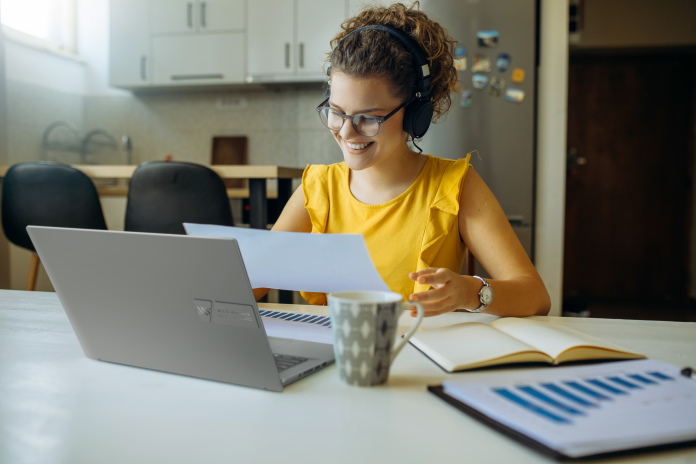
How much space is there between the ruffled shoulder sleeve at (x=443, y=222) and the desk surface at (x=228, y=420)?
56 centimetres

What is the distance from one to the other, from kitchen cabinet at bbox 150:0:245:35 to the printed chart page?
10.8 feet

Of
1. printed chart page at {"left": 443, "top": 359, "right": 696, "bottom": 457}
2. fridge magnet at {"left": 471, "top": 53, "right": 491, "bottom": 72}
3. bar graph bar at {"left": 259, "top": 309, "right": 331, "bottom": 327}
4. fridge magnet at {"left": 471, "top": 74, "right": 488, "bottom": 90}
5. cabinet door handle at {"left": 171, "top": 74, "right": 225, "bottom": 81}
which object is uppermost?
→ cabinet door handle at {"left": 171, "top": 74, "right": 225, "bottom": 81}

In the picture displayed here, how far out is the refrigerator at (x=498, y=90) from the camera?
9.04 ft

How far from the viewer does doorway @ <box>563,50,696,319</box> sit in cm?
446

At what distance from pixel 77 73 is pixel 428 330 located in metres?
3.81

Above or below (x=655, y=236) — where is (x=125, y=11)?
above

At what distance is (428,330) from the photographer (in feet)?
2.52

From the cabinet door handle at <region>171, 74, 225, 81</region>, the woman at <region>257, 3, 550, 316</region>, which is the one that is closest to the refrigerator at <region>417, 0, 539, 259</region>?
the cabinet door handle at <region>171, 74, 225, 81</region>

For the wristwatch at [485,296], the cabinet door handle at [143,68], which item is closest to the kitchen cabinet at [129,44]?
the cabinet door handle at [143,68]

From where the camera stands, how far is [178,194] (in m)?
2.07

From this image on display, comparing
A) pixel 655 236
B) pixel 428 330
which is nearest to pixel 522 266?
pixel 428 330

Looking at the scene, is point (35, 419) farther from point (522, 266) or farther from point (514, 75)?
point (514, 75)

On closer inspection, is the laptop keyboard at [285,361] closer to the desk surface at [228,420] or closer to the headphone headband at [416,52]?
the desk surface at [228,420]

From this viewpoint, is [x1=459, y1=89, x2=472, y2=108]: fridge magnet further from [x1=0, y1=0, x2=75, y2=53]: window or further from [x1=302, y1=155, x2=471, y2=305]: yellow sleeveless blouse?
[x1=0, y1=0, x2=75, y2=53]: window
